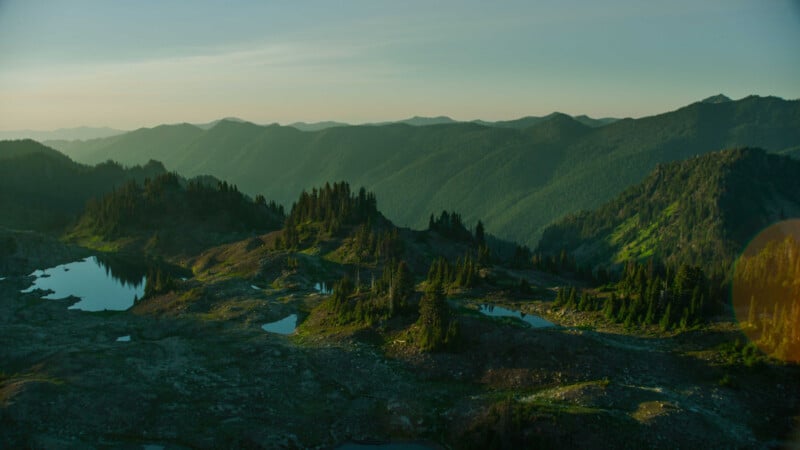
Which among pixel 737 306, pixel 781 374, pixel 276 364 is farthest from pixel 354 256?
pixel 781 374

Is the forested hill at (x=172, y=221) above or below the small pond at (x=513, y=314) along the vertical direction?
above

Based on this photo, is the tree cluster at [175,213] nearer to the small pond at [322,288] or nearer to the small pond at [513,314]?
the small pond at [322,288]

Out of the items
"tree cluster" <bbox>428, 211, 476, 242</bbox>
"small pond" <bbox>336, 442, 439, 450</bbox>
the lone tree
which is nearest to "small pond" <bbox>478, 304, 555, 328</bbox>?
the lone tree

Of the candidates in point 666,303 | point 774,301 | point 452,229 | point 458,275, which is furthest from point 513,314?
point 452,229

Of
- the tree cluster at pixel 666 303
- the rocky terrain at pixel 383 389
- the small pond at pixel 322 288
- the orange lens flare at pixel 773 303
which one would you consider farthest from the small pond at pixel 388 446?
the small pond at pixel 322 288

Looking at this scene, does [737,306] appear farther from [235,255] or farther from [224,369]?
[235,255]

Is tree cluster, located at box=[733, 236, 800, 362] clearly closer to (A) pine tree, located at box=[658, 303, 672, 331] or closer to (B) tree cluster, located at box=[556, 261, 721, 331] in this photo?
(B) tree cluster, located at box=[556, 261, 721, 331]
